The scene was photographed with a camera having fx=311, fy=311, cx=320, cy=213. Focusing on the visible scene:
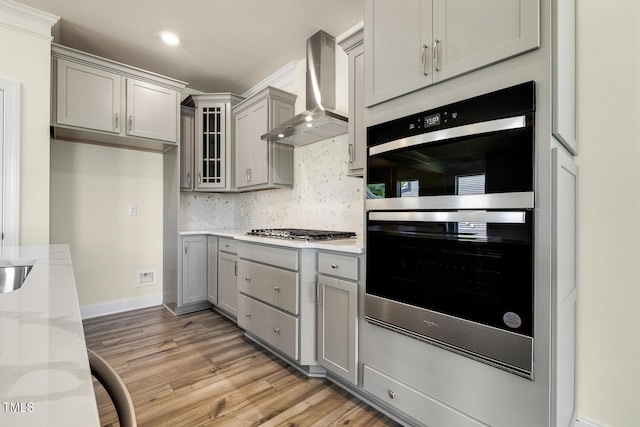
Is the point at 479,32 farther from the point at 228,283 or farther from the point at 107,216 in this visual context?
the point at 107,216

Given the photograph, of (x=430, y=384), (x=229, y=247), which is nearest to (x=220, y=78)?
(x=229, y=247)

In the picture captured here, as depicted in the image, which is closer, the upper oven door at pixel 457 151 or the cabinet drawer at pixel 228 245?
the upper oven door at pixel 457 151

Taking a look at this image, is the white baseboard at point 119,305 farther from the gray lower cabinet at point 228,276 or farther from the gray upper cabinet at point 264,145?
the gray upper cabinet at point 264,145

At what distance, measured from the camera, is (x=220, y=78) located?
3.59m

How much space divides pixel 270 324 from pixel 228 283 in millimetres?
933

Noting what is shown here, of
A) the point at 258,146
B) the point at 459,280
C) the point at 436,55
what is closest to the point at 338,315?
the point at 459,280

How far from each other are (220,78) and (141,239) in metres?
2.07

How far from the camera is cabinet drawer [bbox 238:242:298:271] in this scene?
2.12m

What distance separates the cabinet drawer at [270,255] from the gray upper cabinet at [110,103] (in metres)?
1.57

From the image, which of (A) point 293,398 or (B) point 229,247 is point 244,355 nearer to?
(A) point 293,398

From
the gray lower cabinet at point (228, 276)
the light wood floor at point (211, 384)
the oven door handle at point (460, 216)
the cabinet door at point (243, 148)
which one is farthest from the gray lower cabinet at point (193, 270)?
the oven door handle at point (460, 216)

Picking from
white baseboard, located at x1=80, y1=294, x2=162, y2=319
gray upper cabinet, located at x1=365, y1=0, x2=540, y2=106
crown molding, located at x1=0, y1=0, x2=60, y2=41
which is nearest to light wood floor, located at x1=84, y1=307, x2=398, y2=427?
white baseboard, located at x1=80, y1=294, x2=162, y2=319

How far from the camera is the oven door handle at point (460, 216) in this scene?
1.18 meters

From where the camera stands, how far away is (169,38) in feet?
9.06
